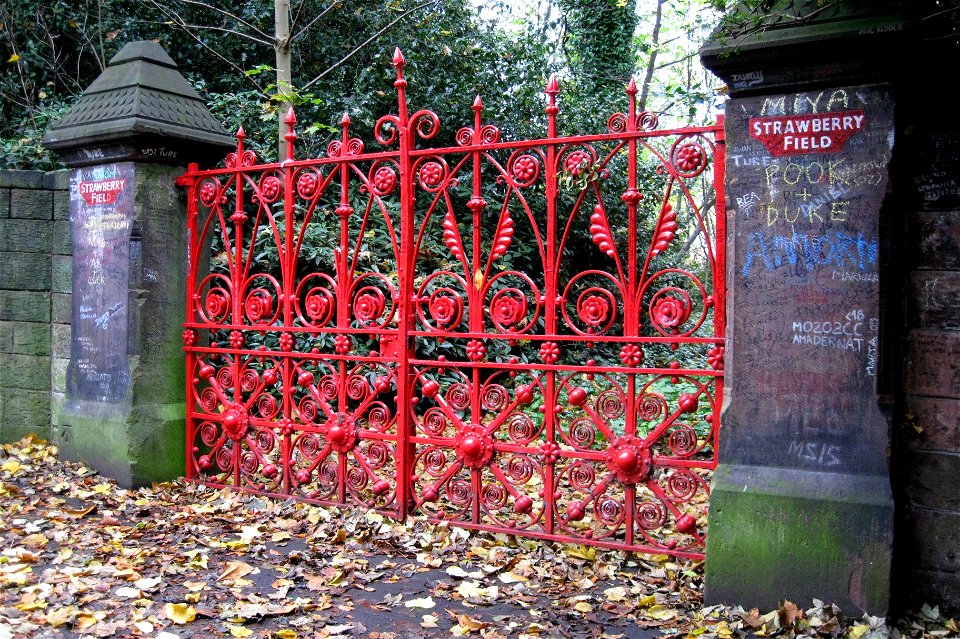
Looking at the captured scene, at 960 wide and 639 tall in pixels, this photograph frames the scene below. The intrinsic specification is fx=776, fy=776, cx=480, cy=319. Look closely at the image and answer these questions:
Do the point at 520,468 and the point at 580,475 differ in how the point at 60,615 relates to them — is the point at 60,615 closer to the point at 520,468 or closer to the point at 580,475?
the point at 520,468

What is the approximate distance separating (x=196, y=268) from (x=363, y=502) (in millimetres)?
2065

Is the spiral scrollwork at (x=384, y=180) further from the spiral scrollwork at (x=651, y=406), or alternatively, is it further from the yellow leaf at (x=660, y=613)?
the yellow leaf at (x=660, y=613)

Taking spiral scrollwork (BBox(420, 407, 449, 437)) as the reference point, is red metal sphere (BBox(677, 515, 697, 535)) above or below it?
below

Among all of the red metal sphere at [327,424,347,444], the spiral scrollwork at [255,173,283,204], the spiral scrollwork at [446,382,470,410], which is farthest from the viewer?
the spiral scrollwork at [255,173,283,204]

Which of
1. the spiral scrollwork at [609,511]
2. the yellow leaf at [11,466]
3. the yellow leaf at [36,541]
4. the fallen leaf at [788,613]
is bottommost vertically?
the fallen leaf at [788,613]

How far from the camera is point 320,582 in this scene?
3.84 m

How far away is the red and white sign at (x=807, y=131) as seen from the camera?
335cm

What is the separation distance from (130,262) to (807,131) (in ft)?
13.9

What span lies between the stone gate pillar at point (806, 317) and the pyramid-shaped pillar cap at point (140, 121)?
11.8 ft

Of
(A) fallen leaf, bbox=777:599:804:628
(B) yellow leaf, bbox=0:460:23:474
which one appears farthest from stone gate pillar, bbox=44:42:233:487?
(A) fallen leaf, bbox=777:599:804:628

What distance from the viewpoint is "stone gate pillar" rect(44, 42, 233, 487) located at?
5.24m

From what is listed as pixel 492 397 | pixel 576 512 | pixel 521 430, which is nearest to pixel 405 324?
pixel 492 397

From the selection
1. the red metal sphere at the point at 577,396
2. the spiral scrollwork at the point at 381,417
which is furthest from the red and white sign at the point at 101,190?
the red metal sphere at the point at 577,396

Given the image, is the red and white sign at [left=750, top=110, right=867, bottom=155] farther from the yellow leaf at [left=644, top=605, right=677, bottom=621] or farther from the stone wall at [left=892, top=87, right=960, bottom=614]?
the yellow leaf at [left=644, top=605, right=677, bottom=621]
